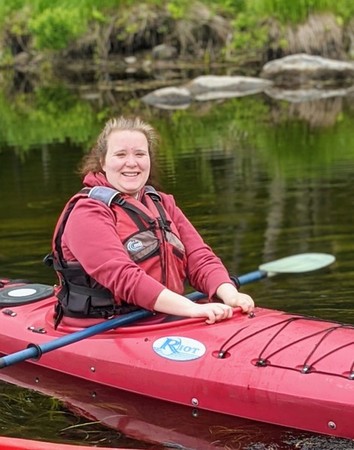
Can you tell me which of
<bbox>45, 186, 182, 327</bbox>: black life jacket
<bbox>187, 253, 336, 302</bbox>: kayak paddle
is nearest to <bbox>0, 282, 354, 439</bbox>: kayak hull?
<bbox>45, 186, 182, 327</bbox>: black life jacket

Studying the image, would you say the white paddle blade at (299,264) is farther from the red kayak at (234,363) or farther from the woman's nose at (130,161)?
the woman's nose at (130,161)

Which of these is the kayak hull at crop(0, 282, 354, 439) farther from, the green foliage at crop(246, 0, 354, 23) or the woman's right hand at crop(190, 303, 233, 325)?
the green foliage at crop(246, 0, 354, 23)

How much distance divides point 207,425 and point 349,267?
2442 mm

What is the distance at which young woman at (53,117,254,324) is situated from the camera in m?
3.80

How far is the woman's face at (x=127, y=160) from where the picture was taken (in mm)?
3984

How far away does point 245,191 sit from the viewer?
8711 mm

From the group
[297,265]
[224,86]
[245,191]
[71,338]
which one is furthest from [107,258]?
[224,86]

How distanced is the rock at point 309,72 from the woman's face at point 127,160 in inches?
637

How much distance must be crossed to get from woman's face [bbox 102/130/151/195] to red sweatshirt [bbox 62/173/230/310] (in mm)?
83

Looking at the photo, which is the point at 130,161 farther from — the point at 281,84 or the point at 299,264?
the point at 281,84

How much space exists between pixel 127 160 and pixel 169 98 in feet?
47.5

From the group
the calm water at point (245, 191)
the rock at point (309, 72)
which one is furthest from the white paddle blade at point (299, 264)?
the rock at point (309, 72)

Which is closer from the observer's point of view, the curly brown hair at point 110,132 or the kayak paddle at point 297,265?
the curly brown hair at point 110,132

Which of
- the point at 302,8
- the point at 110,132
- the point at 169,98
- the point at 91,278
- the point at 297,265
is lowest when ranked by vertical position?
the point at 297,265
